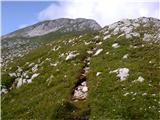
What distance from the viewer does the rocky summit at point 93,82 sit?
32750mm

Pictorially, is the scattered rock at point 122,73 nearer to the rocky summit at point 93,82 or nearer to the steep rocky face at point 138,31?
the rocky summit at point 93,82

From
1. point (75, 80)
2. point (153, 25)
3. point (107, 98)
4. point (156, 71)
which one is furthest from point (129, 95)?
point (153, 25)

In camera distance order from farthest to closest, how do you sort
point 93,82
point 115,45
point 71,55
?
point 71,55 → point 115,45 → point 93,82

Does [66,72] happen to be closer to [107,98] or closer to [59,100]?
[59,100]

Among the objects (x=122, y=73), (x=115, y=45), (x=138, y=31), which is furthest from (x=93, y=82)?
(x=138, y=31)

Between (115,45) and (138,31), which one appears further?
(138,31)

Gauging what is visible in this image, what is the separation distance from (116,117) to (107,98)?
3682 millimetres

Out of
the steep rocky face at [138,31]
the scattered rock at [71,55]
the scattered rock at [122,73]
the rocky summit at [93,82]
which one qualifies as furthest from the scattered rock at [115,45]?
the scattered rock at [122,73]

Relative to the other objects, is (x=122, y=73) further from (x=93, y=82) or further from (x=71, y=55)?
(x=71, y=55)

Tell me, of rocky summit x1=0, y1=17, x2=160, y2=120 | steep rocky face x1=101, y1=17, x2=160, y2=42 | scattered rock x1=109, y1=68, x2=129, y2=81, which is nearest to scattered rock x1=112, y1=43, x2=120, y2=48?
rocky summit x1=0, y1=17, x2=160, y2=120

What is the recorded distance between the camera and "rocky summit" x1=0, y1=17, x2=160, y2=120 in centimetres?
3275

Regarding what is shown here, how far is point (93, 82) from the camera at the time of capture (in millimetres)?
38500

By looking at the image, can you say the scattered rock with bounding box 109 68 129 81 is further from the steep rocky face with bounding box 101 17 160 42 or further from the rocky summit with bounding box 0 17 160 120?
the steep rocky face with bounding box 101 17 160 42

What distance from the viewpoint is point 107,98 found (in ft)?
112
